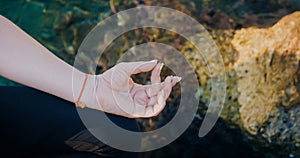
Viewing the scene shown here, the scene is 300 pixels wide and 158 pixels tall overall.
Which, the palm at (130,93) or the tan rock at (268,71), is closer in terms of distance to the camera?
the palm at (130,93)

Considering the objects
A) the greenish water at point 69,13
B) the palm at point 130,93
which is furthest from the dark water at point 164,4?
the palm at point 130,93

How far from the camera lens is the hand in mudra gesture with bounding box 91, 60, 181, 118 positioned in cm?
94

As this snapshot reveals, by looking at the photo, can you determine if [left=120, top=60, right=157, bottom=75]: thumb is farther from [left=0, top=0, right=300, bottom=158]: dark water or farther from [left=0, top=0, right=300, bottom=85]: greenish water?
[left=0, top=0, right=300, bottom=85]: greenish water

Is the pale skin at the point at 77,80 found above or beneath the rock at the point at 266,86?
beneath

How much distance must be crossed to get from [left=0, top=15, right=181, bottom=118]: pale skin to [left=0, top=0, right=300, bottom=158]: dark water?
3.44ft

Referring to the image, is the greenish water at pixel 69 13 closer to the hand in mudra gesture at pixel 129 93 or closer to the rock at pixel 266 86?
the rock at pixel 266 86

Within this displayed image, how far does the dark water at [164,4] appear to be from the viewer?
197 centimetres

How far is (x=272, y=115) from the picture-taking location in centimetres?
190

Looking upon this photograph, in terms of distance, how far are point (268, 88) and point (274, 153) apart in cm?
30

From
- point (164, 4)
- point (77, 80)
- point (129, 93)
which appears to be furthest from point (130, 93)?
point (164, 4)

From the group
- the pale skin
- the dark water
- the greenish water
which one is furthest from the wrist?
the greenish water

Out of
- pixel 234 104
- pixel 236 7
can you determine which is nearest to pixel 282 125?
pixel 234 104

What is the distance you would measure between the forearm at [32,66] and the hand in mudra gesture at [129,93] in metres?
0.04

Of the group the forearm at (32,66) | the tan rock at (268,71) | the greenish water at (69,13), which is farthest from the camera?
the greenish water at (69,13)
